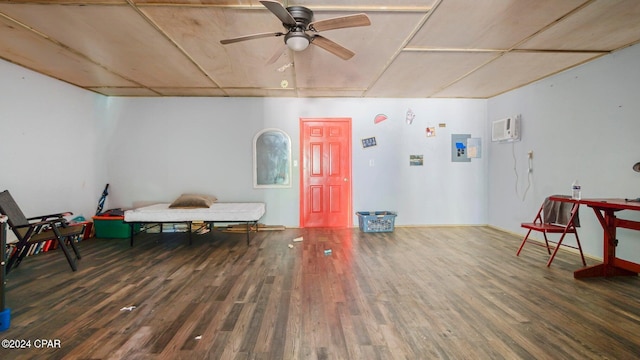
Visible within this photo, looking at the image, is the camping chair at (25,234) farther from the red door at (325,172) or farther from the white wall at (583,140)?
the white wall at (583,140)

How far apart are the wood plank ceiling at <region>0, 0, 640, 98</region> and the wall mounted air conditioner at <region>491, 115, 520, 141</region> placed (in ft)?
1.84

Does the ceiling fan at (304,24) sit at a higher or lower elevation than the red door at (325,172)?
higher

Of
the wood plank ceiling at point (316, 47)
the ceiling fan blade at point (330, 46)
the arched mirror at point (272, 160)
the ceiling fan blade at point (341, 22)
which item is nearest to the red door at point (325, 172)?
the arched mirror at point (272, 160)

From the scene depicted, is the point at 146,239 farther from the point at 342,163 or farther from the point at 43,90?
the point at 342,163

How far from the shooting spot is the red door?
17.5 ft

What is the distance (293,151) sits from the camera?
17.4 feet

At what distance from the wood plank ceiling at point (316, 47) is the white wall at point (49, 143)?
312 mm

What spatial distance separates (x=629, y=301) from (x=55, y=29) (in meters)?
5.82

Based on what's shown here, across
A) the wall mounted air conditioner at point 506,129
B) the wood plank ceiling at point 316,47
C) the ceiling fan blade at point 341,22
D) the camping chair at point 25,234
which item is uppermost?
the wood plank ceiling at point 316,47

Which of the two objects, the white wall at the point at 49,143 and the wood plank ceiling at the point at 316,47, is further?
the white wall at the point at 49,143

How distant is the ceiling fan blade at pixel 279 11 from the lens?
191cm

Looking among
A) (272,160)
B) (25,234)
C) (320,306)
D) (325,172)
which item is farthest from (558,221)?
(25,234)

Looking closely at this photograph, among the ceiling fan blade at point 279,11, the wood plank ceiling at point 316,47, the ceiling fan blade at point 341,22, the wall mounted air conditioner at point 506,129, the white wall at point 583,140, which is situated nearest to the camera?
the ceiling fan blade at point 279,11

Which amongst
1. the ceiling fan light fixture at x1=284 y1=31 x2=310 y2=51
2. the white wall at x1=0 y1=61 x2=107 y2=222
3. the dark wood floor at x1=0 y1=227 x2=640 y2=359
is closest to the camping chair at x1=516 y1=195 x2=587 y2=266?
the dark wood floor at x1=0 y1=227 x2=640 y2=359
